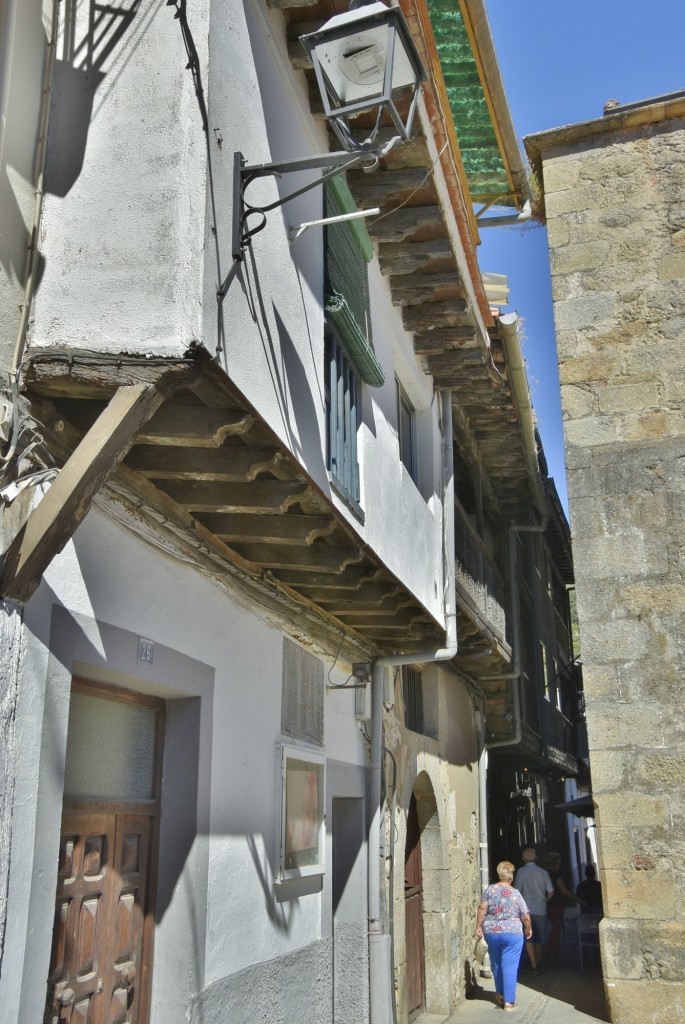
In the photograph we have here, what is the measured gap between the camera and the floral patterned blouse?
369 inches

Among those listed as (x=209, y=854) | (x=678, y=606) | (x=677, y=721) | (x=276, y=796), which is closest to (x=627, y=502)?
(x=678, y=606)

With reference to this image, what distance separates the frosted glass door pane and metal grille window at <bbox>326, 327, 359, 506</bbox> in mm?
1514

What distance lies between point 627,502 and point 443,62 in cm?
410

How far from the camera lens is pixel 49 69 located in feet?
12.0

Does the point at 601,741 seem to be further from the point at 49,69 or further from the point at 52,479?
the point at 49,69

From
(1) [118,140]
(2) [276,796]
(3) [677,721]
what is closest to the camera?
(1) [118,140]

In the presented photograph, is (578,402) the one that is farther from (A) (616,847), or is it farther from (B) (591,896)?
(B) (591,896)

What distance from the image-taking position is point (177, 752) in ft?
15.3

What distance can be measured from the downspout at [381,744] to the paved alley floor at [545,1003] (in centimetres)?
175

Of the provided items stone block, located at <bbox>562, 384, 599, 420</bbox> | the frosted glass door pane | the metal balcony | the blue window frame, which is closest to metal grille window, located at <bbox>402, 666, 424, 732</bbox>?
the metal balcony

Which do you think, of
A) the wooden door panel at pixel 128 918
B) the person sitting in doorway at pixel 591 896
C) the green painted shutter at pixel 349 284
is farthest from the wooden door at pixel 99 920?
the person sitting in doorway at pixel 591 896

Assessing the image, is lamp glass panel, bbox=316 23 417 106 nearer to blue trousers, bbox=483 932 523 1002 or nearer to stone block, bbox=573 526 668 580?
stone block, bbox=573 526 668 580

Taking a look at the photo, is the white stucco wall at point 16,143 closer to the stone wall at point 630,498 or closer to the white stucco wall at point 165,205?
the white stucco wall at point 165,205

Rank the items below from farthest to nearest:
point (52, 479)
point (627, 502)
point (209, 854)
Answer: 1. point (627, 502)
2. point (209, 854)
3. point (52, 479)
